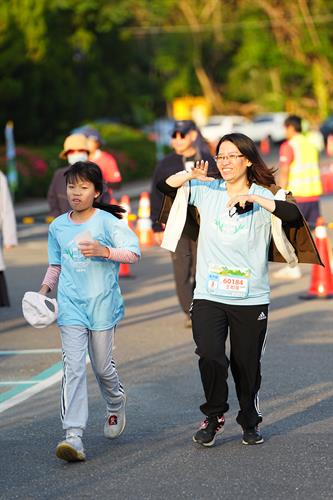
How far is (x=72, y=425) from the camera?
699cm

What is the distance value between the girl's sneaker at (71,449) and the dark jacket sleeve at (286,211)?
5.17 feet

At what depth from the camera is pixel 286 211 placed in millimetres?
6980

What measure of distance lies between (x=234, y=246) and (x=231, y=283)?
199 millimetres

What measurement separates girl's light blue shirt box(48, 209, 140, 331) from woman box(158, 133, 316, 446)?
38 cm

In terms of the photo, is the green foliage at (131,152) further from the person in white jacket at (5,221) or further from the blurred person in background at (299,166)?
the person in white jacket at (5,221)

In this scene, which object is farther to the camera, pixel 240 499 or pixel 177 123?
pixel 177 123

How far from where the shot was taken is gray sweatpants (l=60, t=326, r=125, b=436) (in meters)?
7.03

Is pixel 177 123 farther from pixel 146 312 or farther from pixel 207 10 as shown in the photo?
pixel 207 10

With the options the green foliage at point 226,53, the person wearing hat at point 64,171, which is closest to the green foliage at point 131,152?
the green foliage at point 226,53

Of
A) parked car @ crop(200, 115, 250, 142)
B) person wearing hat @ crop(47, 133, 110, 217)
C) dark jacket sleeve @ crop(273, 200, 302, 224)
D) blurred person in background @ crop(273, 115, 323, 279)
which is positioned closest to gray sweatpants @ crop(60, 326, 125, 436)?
dark jacket sleeve @ crop(273, 200, 302, 224)

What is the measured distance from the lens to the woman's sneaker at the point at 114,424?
7496mm

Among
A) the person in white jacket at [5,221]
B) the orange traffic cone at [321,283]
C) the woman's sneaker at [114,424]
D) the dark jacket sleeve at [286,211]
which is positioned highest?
the dark jacket sleeve at [286,211]

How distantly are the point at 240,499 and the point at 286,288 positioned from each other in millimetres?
8724

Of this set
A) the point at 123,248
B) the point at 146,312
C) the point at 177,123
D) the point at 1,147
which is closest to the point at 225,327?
the point at 123,248
